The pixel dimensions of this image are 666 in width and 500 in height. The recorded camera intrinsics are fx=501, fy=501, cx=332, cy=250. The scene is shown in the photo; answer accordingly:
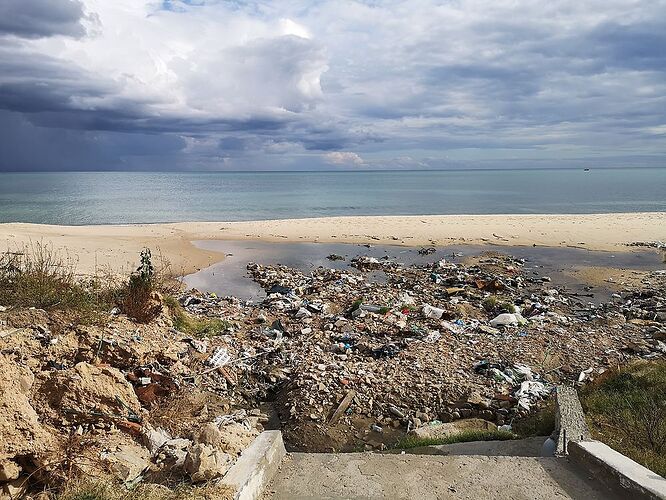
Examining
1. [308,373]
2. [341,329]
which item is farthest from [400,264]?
[308,373]

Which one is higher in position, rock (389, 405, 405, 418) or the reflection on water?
the reflection on water

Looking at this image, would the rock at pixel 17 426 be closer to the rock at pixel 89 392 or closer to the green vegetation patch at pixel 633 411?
the rock at pixel 89 392

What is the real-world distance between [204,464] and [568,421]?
9.98 feet

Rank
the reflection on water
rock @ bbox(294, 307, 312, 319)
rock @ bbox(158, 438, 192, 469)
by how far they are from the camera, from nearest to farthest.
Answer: rock @ bbox(158, 438, 192, 469) < rock @ bbox(294, 307, 312, 319) < the reflection on water

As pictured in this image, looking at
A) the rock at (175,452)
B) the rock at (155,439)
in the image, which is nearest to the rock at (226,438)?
the rock at (175,452)

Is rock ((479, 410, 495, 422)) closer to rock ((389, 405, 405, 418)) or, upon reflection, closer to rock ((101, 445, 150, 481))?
rock ((389, 405, 405, 418))

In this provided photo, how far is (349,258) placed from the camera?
1571 centimetres

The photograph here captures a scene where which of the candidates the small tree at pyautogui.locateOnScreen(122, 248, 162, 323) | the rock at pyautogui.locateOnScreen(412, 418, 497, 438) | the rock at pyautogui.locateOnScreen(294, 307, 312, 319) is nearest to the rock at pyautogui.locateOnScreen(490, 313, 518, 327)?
the rock at pyautogui.locateOnScreen(294, 307, 312, 319)

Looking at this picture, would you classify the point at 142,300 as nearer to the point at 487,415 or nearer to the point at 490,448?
the point at 487,415

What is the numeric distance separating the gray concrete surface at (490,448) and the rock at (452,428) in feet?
1.53

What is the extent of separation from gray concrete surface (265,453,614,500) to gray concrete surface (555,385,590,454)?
297 mm

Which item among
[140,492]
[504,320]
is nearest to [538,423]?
[504,320]

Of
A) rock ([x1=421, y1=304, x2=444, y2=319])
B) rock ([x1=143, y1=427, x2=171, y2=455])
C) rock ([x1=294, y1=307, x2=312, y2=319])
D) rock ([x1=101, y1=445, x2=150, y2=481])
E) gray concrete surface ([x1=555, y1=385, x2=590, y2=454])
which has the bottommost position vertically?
rock ([x1=143, y1=427, x2=171, y2=455])

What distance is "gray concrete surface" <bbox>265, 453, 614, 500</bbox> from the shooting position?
341 cm
